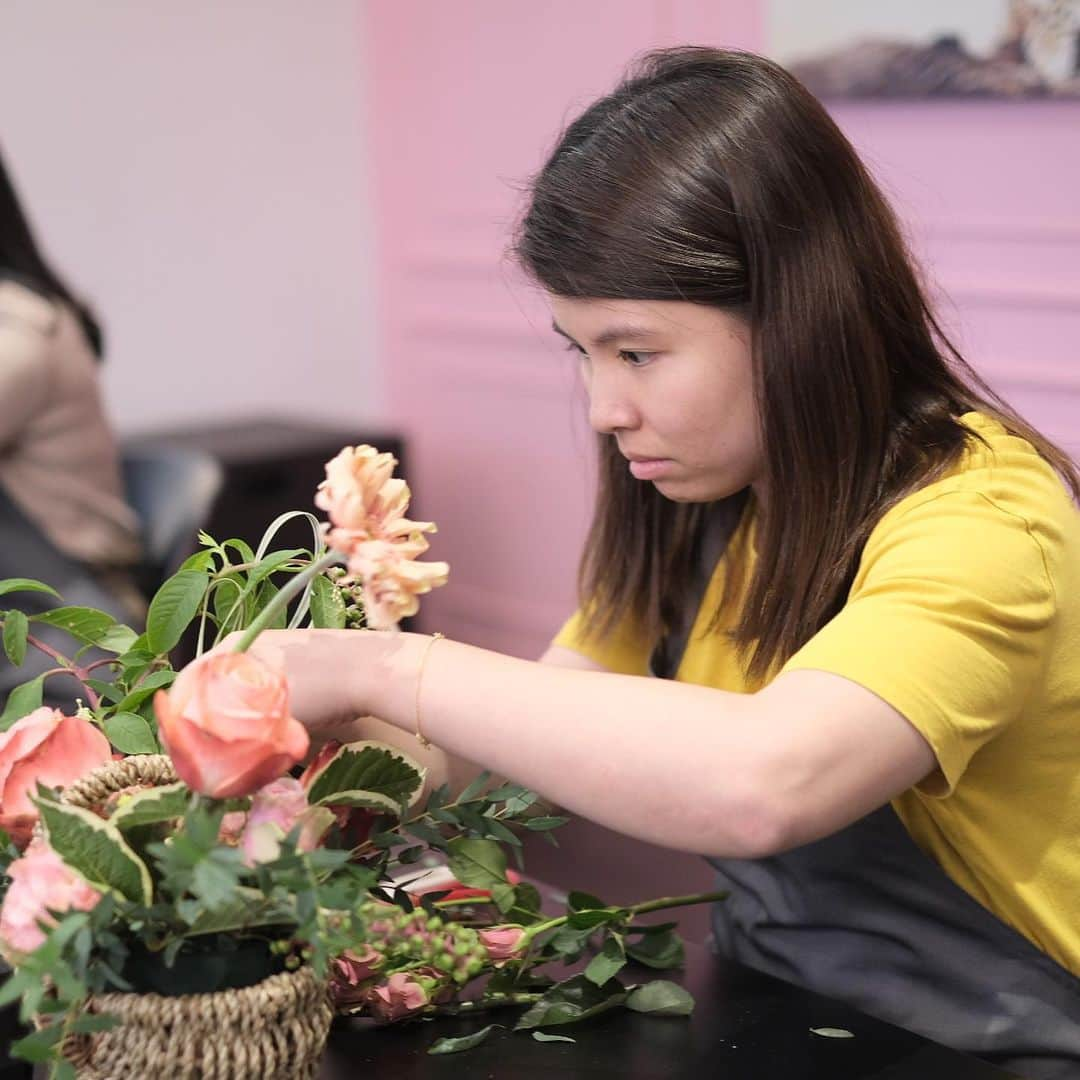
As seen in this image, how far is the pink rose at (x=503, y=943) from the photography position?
40.3 inches

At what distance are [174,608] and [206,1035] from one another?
10.5 inches

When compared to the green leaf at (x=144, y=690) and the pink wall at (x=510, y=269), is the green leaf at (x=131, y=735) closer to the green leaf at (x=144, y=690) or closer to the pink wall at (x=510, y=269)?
the green leaf at (x=144, y=690)

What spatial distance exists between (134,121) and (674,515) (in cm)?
227

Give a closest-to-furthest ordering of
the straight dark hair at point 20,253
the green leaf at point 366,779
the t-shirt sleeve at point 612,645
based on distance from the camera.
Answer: the green leaf at point 366,779 → the t-shirt sleeve at point 612,645 → the straight dark hair at point 20,253

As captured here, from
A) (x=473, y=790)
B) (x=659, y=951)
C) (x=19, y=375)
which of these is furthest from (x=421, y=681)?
(x=19, y=375)

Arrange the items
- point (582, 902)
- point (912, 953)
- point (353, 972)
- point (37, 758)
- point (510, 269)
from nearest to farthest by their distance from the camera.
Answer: point (37, 758) → point (353, 972) → point (582, 902) → point (912, 953) → point (510, 269)

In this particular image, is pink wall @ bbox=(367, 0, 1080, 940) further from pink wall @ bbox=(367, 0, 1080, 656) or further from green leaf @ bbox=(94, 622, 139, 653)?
green leaf @ bbox=(94, 622, 139, 653)

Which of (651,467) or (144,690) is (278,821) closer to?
(144,690)

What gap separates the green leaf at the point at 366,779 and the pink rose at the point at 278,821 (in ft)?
0.07

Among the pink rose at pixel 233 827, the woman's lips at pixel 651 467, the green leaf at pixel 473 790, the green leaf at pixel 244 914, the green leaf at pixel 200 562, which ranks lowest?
the green leaf at pixel 473 790

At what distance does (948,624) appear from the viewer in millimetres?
1009

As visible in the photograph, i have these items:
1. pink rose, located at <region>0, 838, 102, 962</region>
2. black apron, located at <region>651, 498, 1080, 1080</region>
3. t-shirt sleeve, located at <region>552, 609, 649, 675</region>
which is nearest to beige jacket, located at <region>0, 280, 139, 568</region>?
t-shirt sleeve, located at <region>552, 609, 649, 675</region>

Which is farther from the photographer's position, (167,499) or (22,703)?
(167,499)

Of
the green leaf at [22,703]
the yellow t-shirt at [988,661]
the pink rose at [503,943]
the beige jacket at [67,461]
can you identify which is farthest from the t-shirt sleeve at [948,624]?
the beige jacket at [67,461]
